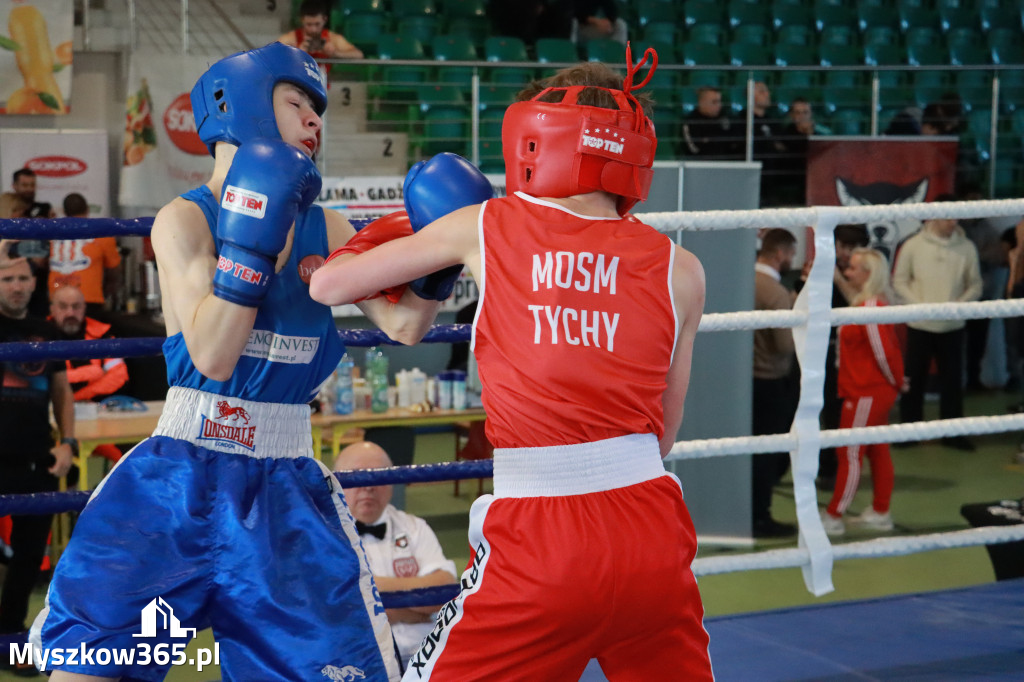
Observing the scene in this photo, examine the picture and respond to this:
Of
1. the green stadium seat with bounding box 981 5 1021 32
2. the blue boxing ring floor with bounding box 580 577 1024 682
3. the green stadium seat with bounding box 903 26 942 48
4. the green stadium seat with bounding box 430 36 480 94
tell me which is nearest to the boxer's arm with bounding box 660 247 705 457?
the blue boxing ring floor with bounding box 580 577 1024 682

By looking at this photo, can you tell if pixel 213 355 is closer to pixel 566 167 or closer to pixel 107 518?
pixel 107 518

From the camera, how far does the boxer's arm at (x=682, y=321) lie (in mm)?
1716

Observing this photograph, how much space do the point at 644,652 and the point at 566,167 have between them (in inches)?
29.2

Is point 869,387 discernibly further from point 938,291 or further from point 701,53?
point 701,53

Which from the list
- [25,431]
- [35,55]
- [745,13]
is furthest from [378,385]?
[745,13]

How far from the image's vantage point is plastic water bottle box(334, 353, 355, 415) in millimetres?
4992

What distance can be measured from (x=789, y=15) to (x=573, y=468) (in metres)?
9.58

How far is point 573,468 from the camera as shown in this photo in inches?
63.9

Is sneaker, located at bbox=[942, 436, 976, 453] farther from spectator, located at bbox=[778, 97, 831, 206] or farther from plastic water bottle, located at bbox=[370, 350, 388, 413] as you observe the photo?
plastic water bottle, located at bbox=[370, 350, 388, 413]

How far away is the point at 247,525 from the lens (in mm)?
1711

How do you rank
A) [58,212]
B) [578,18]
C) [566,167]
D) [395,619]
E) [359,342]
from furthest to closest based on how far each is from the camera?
[578,18], [58,212], [395,619], [359,342], [566,167]

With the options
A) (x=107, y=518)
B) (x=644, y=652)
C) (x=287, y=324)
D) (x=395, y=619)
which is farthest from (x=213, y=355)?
(x=395, y=619)

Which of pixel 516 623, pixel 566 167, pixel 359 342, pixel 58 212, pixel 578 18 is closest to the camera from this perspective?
pixel 516 623

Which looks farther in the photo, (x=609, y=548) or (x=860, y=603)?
(x=860, y=603)
